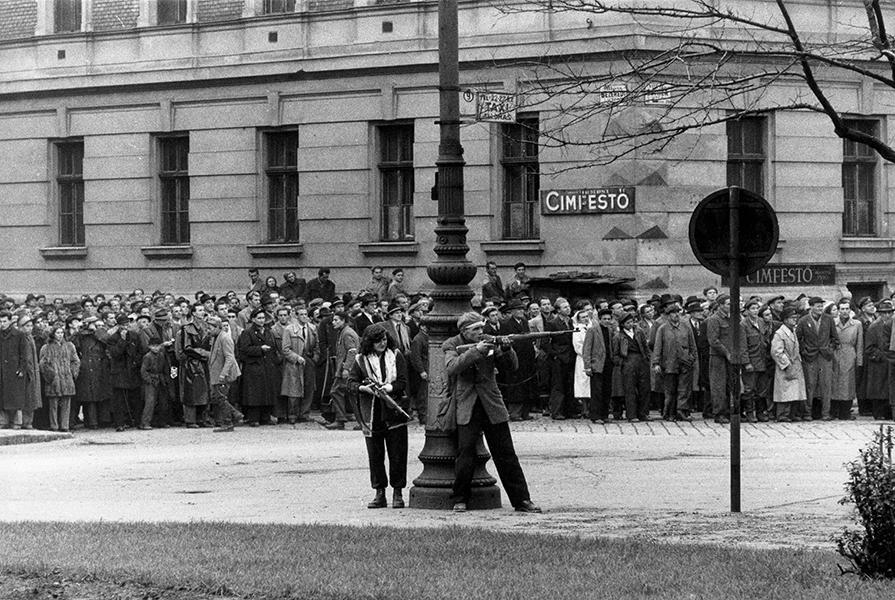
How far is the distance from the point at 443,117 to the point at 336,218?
57.0ft

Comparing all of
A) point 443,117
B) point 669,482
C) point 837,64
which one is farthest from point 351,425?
point 837,64

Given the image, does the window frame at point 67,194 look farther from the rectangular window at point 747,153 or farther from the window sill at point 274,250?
the rectangular window at point 747,153

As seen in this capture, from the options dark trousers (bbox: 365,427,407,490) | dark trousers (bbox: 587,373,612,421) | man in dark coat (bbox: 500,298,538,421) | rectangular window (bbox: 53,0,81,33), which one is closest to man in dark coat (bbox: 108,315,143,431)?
man in dark coat (bbox: 500,298,538,421)

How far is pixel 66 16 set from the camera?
35312 millimetres

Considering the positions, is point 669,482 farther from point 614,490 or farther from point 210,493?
point 210,493

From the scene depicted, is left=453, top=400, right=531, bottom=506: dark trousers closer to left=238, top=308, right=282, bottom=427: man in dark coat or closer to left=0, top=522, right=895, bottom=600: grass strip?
left=0, top=522, right=895, bottom=600: grass strip

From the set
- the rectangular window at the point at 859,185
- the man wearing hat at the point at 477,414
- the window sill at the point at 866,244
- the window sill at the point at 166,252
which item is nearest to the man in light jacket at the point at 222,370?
the window sill at the point at 166,252

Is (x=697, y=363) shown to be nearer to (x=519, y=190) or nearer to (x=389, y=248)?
(x=519, y=190)

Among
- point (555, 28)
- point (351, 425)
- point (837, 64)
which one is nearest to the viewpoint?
point (837, 64)

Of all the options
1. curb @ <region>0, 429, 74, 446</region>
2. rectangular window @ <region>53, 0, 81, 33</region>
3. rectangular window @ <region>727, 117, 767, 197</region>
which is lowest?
curb @ <region>0, 429, 74, 446</region>

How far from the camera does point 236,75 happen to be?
107ft

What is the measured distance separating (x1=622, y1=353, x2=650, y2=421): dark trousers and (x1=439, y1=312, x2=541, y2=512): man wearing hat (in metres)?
9.71

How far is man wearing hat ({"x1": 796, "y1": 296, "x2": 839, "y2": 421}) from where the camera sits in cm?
2436

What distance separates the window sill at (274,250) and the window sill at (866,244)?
37.3 ft
